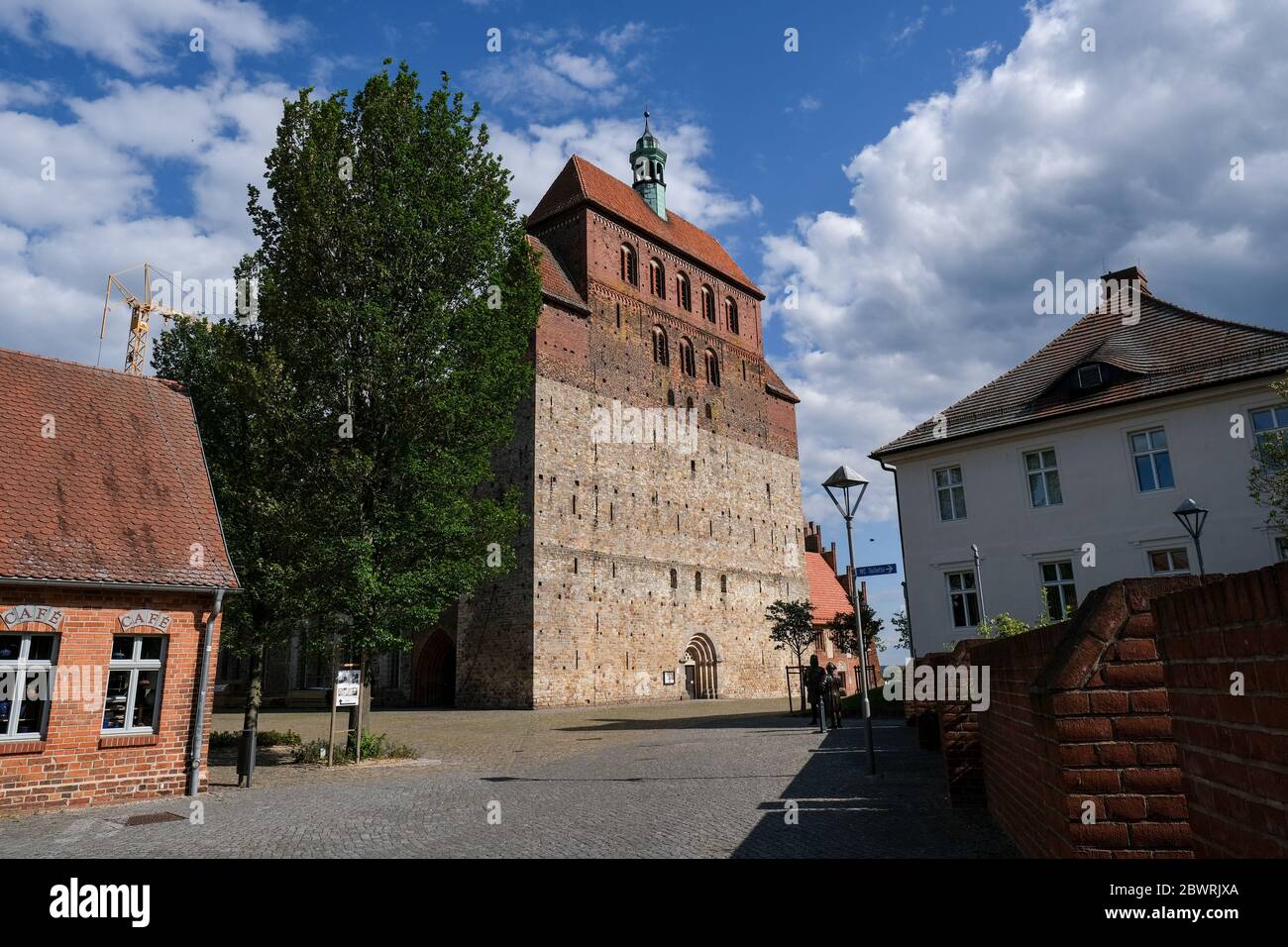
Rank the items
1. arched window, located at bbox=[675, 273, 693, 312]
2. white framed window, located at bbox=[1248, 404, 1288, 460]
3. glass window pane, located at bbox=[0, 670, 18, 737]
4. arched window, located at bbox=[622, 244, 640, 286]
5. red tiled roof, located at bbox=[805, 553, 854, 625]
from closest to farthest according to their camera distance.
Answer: glass window pane, located at bbox=[0, 670, 18, 737] < white framed window, located at bbox=[1248, 404, 1288, 460] < arched window, located at bbox=[622, 244, 640, 286] < arched window, located at bbox=[675, 273, 693, 312] < red tiled roof, located at bbox=[805, 553, 854, 625]

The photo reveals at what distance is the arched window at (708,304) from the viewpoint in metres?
46.2

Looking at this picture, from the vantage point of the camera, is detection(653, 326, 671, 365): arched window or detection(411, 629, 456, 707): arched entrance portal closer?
detection(411, 629, 456, 707): arched entrance portal

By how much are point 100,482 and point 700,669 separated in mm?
31944

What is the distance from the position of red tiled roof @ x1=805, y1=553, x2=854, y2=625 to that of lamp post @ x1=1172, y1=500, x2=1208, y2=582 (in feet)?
113

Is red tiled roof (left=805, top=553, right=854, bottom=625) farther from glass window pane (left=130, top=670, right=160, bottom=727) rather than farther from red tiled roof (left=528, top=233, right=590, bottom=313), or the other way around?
glass window pane (left=130, top=670, right=160, bottom=727)

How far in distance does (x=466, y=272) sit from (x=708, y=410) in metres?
28.1

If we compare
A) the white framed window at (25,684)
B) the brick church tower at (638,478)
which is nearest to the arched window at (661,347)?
the brick church tower at (638,478)

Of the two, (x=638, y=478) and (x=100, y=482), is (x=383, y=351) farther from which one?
(x=638, y=478)

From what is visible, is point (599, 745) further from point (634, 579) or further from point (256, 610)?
point (634, 579)

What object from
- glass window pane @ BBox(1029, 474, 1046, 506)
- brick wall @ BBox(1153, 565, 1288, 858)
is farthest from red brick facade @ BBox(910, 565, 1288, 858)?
glass window pane @ BBox(1029, 474, 1046, 506)

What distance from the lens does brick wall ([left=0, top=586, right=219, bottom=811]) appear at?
10477 mm

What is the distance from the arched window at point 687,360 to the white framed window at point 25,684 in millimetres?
34858

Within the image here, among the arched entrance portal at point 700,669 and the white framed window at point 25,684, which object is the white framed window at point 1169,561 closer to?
the white framed window at point 25,684
